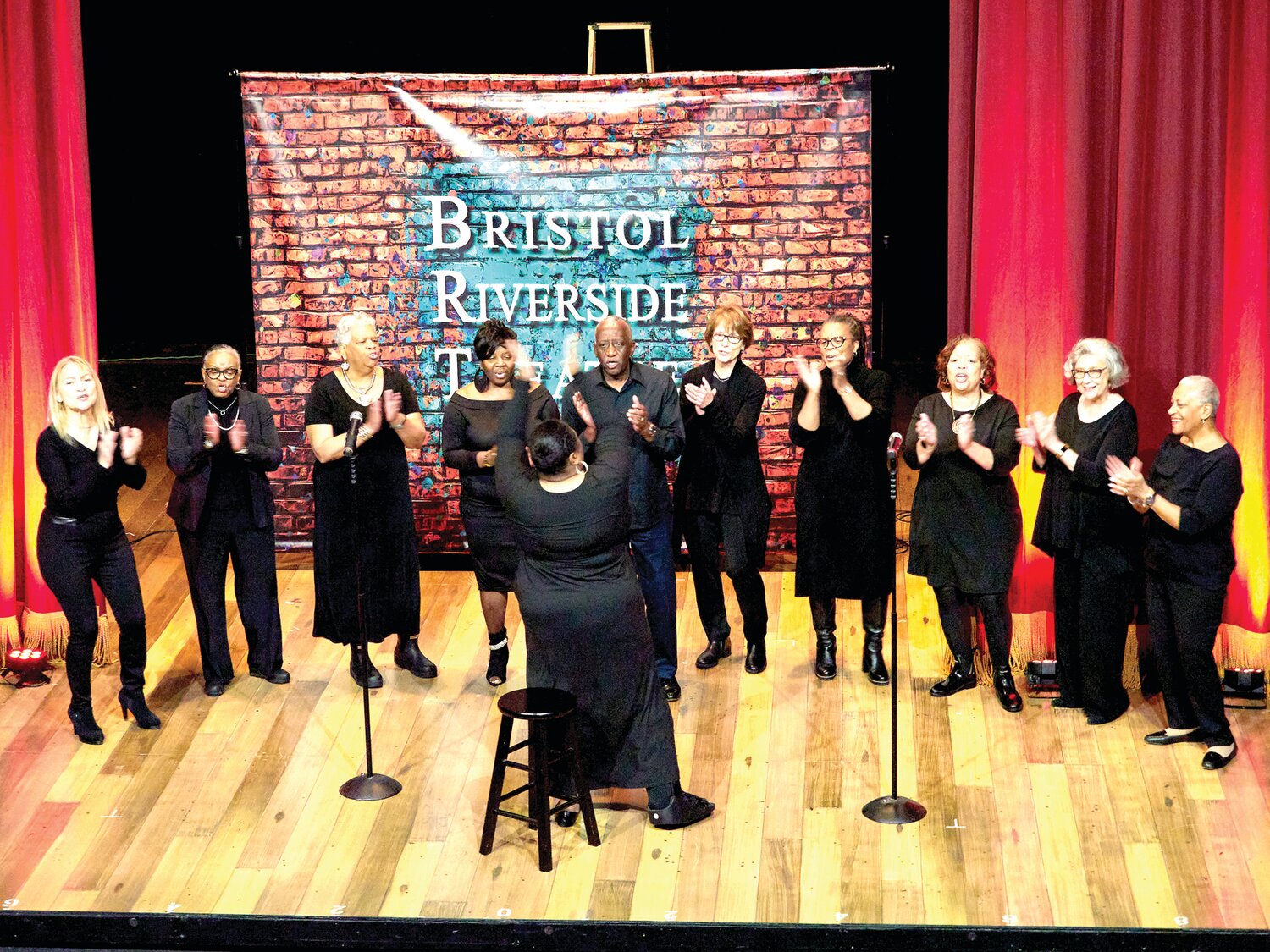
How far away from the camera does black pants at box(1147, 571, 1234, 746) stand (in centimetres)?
541

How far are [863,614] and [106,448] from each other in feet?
9.11

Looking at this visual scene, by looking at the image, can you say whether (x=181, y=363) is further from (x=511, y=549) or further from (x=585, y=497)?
(x=585, y=497)

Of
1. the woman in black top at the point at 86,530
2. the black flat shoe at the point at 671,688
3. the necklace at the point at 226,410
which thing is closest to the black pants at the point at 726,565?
the black flat shoe at the point at 671,688

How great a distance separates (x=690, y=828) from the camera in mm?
5137

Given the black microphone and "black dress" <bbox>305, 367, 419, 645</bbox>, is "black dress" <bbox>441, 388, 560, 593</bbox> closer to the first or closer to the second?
"black dress" <bbox>305, 367, 419, 645</bbox>

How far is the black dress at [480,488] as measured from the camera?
232 inches

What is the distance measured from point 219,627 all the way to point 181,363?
2.63m

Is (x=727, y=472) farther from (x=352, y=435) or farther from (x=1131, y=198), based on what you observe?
(x=1131, y=198)

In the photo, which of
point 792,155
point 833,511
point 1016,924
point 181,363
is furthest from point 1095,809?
point 181,363

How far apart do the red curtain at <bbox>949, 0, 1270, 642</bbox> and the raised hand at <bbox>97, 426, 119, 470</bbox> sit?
3.13 metres

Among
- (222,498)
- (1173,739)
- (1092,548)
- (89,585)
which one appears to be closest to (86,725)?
(89,585)

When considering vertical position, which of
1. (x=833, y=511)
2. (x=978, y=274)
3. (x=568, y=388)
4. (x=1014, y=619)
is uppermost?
(x=978, y=274)

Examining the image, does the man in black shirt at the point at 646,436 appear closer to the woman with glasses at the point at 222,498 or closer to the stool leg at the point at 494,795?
the stool leg at the point at 494,795

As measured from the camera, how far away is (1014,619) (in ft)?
20.3
